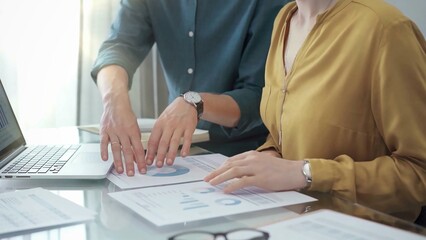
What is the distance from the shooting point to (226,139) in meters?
1.32

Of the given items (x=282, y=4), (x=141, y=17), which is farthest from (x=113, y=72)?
(x=282, y=4)

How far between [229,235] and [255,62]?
2.70ft

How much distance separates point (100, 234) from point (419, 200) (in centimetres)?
55

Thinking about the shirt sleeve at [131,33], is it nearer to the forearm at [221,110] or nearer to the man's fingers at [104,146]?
the forearm at [221,110]

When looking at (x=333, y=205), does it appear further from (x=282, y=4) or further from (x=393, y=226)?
(x=282, y=4)

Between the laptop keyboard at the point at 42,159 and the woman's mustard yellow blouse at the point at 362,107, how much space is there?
0.47 meters

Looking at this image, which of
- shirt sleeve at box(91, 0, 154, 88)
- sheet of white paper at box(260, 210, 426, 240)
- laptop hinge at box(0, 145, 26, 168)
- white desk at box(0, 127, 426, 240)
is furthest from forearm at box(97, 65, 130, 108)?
sheet of white paper at box(260, 210, 426, 240)

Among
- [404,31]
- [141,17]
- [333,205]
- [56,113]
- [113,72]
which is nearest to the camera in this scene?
[333,205]

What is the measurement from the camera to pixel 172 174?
90 cm

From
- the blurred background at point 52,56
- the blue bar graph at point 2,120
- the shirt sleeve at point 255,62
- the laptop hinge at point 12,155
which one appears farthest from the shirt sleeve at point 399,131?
the blurred background at point 52,56

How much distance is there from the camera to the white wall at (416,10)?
1501 mm

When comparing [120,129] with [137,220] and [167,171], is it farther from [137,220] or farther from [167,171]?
[137,220]

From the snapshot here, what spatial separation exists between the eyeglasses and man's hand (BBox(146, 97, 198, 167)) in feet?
1.23

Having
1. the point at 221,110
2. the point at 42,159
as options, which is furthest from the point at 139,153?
the point at 221,110
